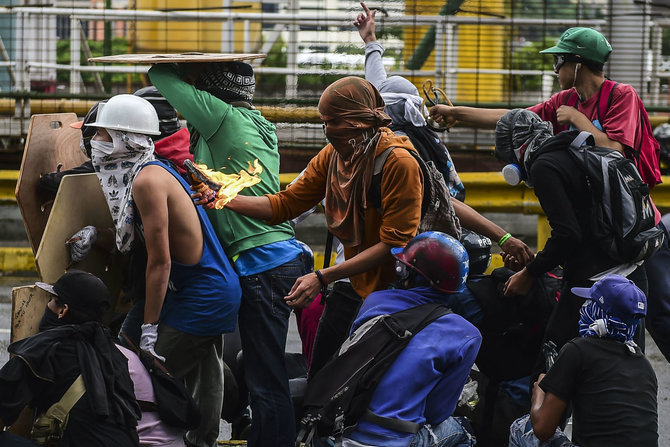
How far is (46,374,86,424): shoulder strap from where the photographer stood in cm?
405

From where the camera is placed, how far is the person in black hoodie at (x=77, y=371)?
399cm

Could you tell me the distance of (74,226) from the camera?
15.9 feet

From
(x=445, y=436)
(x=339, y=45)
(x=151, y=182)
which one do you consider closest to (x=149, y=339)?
(x=151, y=182)

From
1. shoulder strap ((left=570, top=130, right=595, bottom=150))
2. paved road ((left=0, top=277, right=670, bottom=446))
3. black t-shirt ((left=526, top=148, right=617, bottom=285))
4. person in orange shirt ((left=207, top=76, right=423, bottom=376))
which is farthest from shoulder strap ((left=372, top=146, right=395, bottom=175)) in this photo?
paved road ((left=0, top=277, right=670, bottom=446))

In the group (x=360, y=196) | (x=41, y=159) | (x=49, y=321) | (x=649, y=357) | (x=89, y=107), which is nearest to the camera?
(x=49, y=321)

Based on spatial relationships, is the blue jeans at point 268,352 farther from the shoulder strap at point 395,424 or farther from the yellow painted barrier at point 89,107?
the yellow painted barrier at point 89,107

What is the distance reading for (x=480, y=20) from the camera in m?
9.87

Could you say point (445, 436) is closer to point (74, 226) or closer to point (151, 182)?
point (151, 182)

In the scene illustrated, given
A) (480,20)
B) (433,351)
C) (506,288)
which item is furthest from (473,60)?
(433,351)

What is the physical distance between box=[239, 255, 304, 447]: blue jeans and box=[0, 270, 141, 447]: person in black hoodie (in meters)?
0.64

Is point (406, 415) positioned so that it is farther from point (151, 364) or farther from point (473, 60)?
point (473, 60)

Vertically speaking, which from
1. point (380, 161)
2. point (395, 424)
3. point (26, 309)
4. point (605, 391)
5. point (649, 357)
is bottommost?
point (649, 357)

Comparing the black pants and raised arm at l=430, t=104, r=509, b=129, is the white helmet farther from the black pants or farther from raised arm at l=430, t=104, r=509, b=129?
raised arm at l=430, t=104, r=509, b=129

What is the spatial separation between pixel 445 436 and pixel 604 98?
1.86 meters
